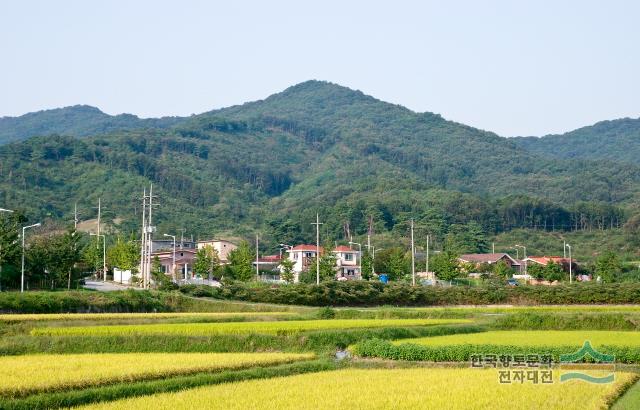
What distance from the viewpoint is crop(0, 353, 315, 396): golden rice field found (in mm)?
20234

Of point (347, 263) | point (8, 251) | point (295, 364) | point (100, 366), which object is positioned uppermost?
point (8, 251)

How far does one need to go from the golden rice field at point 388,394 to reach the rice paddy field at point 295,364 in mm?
41

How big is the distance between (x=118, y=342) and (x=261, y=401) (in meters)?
12.6

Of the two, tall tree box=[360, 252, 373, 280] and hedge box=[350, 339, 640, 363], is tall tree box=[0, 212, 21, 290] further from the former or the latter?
tall tree box=[360, 252, 373, 280]

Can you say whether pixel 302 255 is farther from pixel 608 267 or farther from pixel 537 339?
pixel 537 339

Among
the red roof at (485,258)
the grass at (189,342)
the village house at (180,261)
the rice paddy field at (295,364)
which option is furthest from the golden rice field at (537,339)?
the red roof at (485,258)

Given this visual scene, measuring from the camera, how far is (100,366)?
23594mm

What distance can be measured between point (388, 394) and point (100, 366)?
809 centimetres

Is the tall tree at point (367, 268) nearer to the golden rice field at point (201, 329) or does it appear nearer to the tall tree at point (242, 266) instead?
the tall tree at point (242, 266)

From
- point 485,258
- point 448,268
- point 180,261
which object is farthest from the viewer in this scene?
point 485,258

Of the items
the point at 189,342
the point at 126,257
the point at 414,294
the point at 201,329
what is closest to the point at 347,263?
the point at 126,257

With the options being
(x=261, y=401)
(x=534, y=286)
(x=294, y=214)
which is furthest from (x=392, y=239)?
(x=261, y=401)

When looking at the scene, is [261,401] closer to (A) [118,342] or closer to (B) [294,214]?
(A) [118,342]

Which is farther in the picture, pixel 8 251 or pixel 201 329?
pixel 8 251
